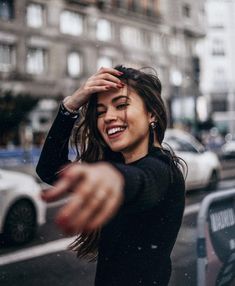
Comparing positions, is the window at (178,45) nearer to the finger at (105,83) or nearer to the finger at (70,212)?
the finger at (105,83)

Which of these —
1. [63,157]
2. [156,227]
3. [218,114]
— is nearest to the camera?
[156,227]

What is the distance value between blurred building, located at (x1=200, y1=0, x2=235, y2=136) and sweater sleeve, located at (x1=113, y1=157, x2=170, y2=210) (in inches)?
588

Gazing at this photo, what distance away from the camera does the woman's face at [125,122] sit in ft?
3.93

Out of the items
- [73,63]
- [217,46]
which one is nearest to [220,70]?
[217,46]

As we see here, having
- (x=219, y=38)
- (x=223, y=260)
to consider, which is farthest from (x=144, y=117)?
(x=219, y=38)

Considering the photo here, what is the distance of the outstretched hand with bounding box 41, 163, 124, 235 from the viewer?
64 centimetres

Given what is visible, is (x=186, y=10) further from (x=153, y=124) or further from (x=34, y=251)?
(x=153, y=124)

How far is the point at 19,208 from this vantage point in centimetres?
509

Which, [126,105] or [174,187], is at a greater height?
[126,105]

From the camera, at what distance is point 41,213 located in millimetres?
5398

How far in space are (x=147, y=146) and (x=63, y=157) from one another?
0.34m

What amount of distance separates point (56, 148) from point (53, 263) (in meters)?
2.96

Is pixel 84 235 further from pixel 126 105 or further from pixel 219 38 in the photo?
pixel 219 38

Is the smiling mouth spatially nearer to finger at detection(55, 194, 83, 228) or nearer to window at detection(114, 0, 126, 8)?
finger at detection(55, 194, 83, 228)
